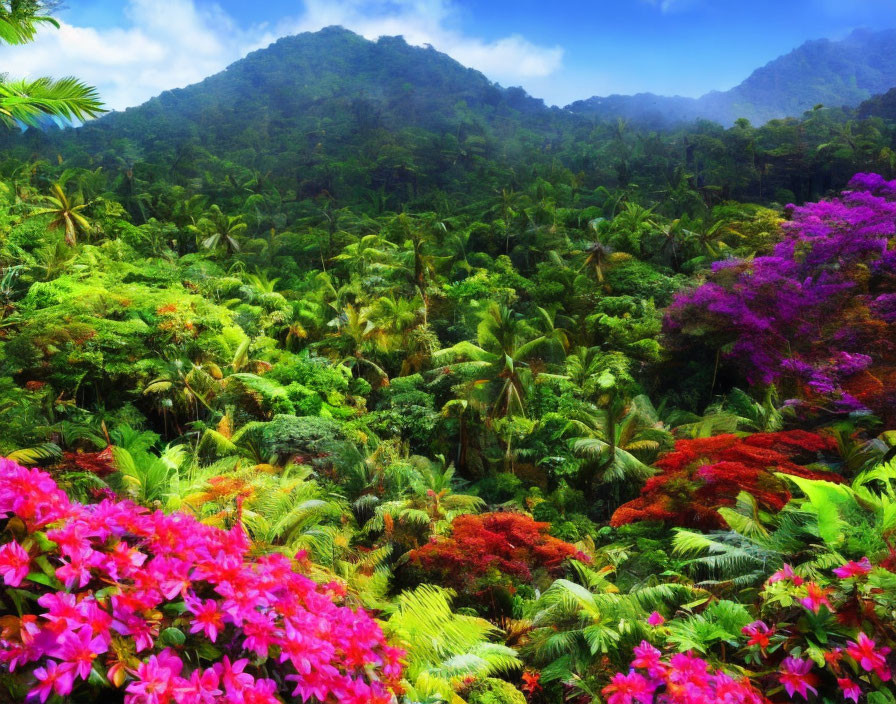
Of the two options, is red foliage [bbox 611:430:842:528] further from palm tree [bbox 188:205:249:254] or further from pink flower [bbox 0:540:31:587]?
palm tree [bbox 188:205:249:254]

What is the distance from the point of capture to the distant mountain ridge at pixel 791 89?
6925 cm

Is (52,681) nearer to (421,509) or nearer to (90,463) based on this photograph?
(90,463)

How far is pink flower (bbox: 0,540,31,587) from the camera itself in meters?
1.72

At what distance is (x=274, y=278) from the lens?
2498 centimetres

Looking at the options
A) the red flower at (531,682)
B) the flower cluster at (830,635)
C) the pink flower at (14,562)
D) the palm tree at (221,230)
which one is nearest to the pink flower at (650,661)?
the flower cluster at (830,635)

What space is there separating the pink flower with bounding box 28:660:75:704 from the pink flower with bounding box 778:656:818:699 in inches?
119

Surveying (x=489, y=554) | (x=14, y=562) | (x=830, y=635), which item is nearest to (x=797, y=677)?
(x=830, y=635)

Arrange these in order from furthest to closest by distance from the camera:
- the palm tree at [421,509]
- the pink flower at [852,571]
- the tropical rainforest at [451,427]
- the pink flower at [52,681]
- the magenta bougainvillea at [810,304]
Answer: the magenta bougainvillea at [810,304]
the palm tree at [421,509]
the pink flower at [852,571]
the tropical rainforest at [451,427]
the pink flower at [52,681]

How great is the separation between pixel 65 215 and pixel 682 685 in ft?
79.5

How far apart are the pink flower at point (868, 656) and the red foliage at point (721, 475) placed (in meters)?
5.32

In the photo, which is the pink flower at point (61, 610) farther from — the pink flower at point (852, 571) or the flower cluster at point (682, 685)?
the pink flower at point (852, 571)

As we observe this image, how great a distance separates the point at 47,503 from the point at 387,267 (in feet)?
65.3

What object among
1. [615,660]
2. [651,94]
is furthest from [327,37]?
[615,660]

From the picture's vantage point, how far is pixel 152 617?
181cm
